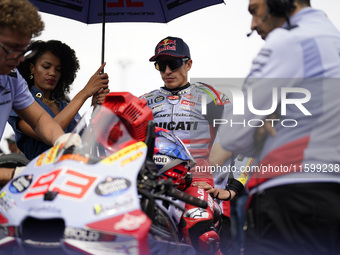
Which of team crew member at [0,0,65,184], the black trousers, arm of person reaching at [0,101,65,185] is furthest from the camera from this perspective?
arm of person reaching at [0,101,65,185]

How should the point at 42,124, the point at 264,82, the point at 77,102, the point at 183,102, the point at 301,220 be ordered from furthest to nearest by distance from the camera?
the point at 183,102 < the point at 77,102 < the point at 42,124 < the point at 264,82 < the point at 301,220

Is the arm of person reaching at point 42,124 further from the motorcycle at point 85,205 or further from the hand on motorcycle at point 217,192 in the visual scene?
the hand on motorcycle at point 217,192

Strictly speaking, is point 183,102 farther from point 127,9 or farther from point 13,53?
point 13,53

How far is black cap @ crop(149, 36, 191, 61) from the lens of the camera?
469 centimetres

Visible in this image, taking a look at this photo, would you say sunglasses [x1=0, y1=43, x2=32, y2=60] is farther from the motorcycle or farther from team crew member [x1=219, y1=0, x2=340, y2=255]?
team crew member [x1=219, y1=0, x2=340, y2=255]

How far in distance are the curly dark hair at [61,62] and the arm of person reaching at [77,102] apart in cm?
36

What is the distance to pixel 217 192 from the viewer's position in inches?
159

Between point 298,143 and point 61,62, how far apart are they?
291cm

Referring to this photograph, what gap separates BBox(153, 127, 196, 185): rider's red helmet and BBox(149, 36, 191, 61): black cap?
1838mm

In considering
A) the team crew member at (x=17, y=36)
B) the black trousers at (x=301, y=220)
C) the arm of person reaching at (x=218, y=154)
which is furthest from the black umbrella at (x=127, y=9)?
the black trousers at (x=301, y=220)

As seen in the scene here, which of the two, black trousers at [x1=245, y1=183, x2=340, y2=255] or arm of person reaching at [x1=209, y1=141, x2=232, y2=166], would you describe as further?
arm of person reaching at [x1=209, y1=141, x2=232, y2=166]

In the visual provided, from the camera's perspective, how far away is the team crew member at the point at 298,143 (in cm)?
188

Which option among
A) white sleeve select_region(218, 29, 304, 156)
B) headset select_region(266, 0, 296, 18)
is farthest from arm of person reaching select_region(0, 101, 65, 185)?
headset select_region(266, 0, 296, 18)

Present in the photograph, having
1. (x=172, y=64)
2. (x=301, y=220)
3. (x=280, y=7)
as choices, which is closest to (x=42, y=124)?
(x=280, y=7)
